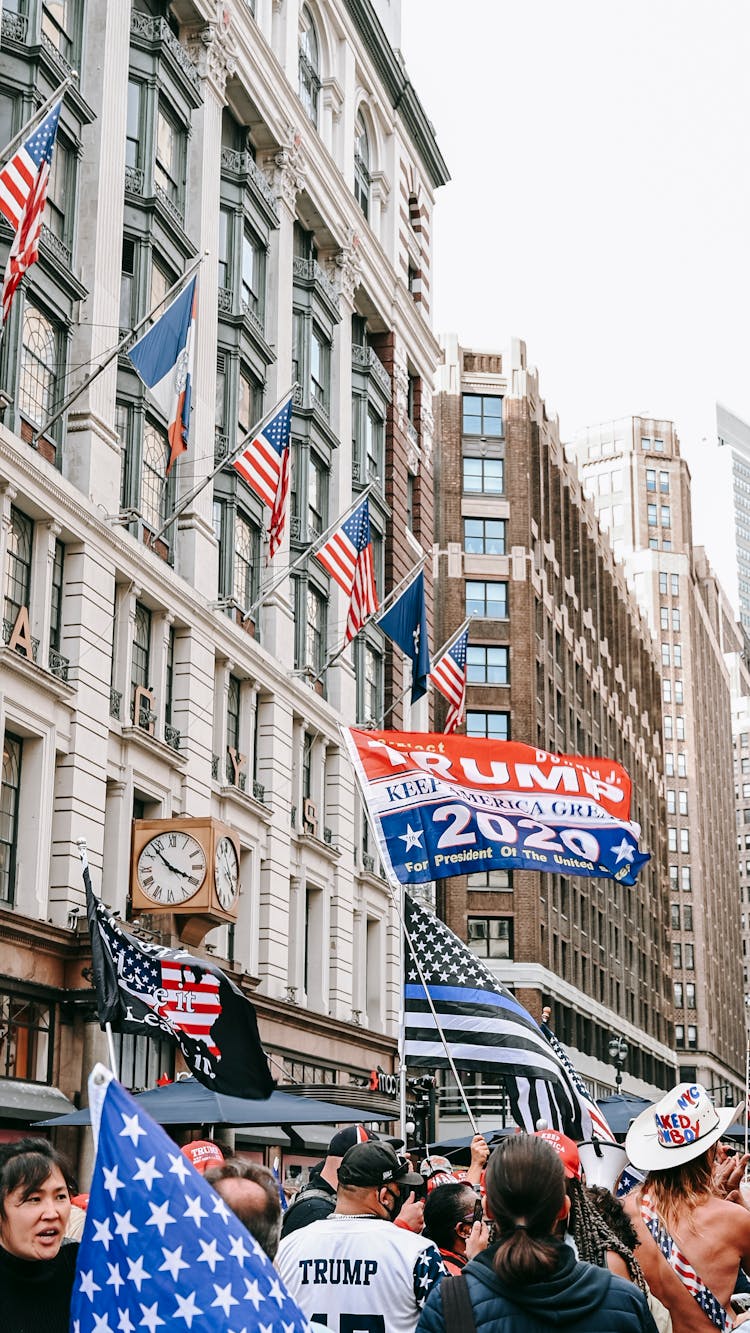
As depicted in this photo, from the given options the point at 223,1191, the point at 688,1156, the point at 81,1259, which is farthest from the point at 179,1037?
the point at 81,1259

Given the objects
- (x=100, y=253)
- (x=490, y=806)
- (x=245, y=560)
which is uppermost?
(x=100, y=253)

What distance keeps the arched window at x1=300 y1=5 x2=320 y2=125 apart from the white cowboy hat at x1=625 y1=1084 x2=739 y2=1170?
39.4 m

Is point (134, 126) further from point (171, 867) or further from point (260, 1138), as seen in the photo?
point (260, 1138)

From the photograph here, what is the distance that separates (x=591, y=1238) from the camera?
6590mm

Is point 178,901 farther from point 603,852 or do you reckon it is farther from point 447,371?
point 447,371

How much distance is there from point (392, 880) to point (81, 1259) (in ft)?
38.4

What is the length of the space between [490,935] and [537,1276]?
60858 mm

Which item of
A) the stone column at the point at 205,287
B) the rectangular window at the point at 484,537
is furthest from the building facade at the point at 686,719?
the stone column at the point at 205,287

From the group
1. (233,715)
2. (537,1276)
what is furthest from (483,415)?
(537,1276)

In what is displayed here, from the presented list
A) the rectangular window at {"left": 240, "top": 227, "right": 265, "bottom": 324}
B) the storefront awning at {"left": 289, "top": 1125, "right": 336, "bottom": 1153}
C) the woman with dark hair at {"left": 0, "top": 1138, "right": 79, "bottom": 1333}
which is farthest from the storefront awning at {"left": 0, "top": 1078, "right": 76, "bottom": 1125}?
the woman with dark hair at {"left": 0, "top": 1138, "right": 79, "bottom": 1333}

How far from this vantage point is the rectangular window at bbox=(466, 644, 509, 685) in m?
67.7

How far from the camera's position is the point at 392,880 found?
611 inches

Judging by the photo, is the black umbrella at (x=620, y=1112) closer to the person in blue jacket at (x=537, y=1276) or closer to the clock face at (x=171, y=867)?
the clock face at (x=171, y=867)

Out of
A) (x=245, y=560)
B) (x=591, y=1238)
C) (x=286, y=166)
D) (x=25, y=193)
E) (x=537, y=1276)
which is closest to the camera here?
(x=537, y=1276)
